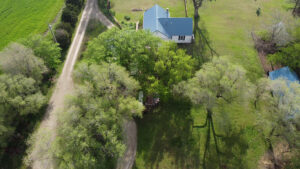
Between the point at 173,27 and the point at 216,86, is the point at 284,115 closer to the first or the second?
the point at 216,86

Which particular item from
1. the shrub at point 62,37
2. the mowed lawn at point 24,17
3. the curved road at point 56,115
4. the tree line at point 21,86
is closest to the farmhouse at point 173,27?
the curved road at point 56,115

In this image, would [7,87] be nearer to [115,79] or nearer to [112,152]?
[115,79]

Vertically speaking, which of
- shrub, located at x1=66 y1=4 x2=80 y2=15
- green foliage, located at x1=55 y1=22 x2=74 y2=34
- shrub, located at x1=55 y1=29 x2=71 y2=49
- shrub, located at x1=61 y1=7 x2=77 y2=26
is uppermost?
shrub, located at x1=66 y1=4 x2=80 y2=15

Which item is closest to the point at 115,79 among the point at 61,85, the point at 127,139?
the point at 127,139

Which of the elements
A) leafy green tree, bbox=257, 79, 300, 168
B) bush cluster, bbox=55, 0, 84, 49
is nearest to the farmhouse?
bush cluster, bbox=55, 0, 84, 49

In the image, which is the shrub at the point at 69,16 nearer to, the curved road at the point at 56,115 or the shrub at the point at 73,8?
the shrub at the point at 73,8

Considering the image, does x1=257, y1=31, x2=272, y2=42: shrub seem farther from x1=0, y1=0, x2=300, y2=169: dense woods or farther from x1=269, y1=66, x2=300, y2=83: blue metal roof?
x1=269, y1=66, x2=300, y2=83: blue metal roof
